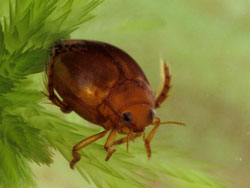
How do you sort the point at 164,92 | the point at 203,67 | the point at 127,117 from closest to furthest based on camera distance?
the point at 127,117, the point at 164,92, the point at 203,67

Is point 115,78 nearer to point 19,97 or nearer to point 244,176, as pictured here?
point 19,97

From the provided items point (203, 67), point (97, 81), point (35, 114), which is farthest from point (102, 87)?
point (203, 67)

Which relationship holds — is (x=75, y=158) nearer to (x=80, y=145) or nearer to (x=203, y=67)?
(x=80, y=145)

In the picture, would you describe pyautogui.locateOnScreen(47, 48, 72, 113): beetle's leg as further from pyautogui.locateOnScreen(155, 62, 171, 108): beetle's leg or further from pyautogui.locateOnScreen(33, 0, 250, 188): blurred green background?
pyautogui.locateOnScreen(33, 0, 250, 188): blurred green background

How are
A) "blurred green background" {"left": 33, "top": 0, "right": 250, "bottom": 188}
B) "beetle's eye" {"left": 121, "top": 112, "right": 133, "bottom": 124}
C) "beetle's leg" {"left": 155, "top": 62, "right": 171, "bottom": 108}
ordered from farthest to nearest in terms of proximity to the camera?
"blurred green background" {"left": 33, "top": 0, "right": 250, "bottom": 188} → "beetle's leg" {"left": 155, "top": 62, "right": 171, "bottom": 108} → "beetle's eye" {"left": 121, "top": 112, "right": 133, "bottom": 124}

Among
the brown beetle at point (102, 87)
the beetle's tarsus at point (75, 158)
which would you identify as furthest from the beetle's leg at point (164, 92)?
the beetle's tarsus at point (75, 158)

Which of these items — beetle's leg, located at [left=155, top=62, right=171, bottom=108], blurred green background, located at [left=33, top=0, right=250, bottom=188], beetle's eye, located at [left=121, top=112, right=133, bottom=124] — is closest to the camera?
beetle's eye, located at [left=121, top=112, right=133, bottom=124]

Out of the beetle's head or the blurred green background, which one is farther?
the blurred green background

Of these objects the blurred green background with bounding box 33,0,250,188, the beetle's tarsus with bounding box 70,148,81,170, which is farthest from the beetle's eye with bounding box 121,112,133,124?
the blurred green background with bounding box 33,0,250,188
